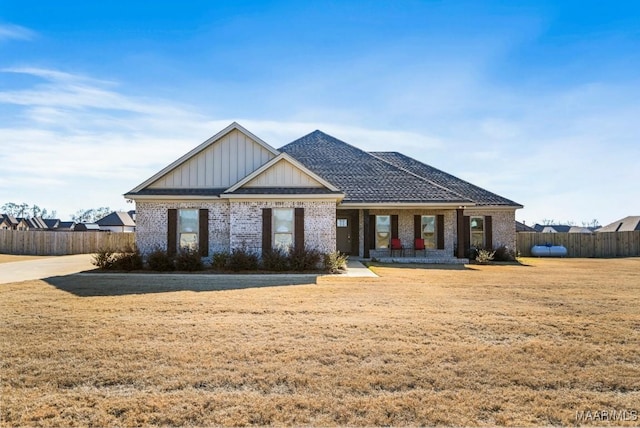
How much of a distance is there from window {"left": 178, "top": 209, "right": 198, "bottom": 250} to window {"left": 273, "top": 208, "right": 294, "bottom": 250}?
11.1ft

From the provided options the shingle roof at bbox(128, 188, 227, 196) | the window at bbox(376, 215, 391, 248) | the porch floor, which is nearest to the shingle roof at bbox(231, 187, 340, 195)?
the shingle roof at bbox(128, 188, 227, 196)

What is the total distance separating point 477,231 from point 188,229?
16.0 m

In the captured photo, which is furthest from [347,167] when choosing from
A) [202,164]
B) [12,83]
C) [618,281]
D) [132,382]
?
[132,382]

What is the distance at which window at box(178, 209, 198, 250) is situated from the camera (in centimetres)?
1636

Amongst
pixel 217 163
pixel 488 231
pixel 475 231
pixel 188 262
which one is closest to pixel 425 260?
pixel 475 231

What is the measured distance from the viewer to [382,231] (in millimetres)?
20812

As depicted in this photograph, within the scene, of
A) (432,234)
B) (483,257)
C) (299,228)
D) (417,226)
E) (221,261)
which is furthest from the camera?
(432,234)

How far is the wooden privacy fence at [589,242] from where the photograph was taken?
2847 centimetres

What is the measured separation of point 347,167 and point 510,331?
17.3 meters

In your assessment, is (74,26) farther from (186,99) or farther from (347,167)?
(347,167)

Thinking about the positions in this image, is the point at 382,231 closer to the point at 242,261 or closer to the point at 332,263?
the point at 332,263

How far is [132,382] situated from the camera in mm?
4410

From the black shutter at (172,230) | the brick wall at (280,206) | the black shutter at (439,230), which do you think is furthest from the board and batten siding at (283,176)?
the black shutter at (439,230)

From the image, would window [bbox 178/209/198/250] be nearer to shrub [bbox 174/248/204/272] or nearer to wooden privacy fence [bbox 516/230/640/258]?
shrub [bbox 174/248/204/272]
